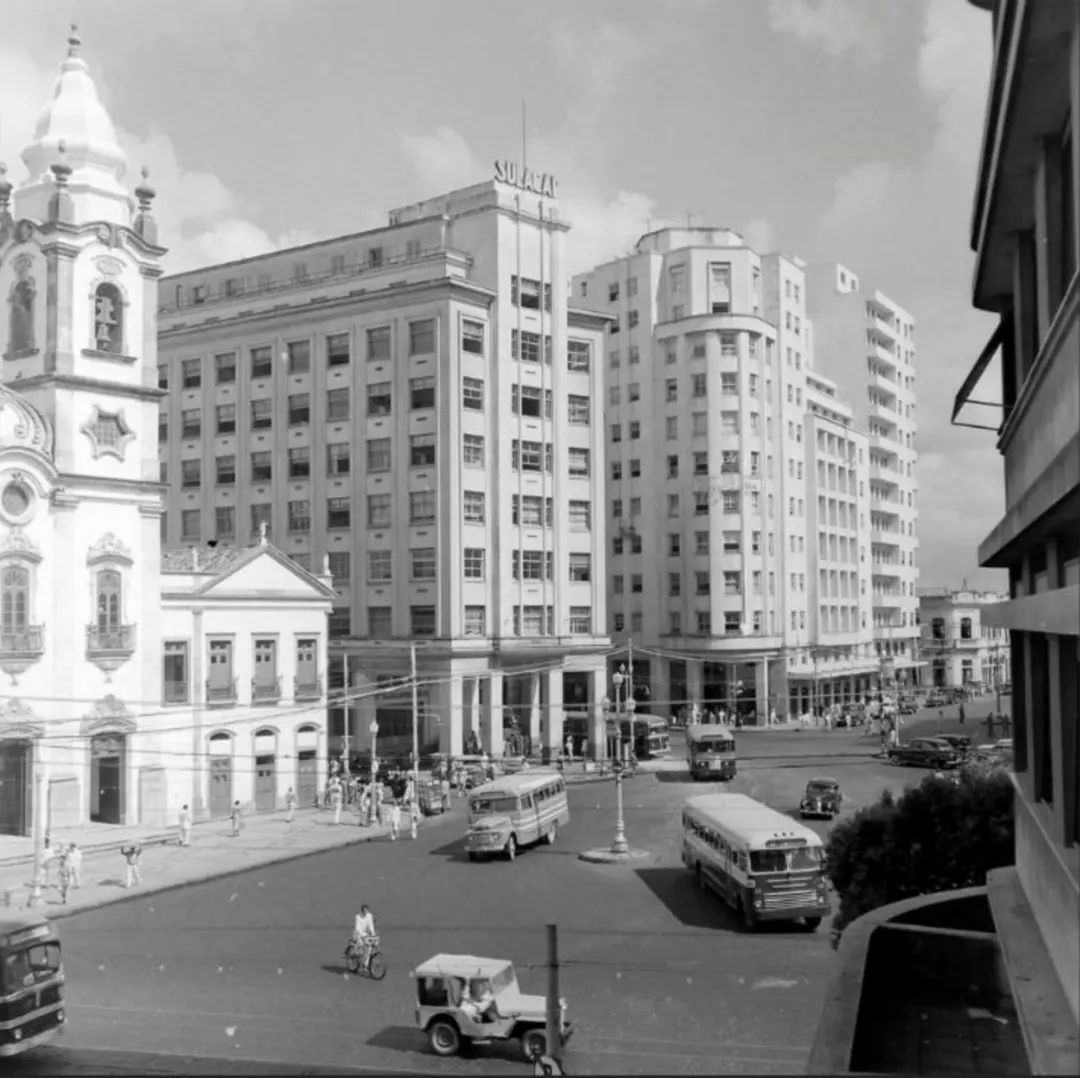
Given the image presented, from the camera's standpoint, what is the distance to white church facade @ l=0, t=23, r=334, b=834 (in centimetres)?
3925

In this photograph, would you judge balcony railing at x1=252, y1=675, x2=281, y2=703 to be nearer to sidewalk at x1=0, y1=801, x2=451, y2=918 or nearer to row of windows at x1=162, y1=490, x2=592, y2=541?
sidewalk at x1=0, y1=801, x2=451, y2=918

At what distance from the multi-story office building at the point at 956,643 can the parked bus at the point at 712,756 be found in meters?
64.1

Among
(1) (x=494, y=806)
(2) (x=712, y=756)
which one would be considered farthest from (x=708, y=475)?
(1) (x=494, y=806)

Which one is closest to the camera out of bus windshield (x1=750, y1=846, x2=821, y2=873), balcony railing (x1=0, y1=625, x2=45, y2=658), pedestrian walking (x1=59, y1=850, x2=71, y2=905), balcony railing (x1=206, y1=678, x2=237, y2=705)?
bus windshield (x1=750, y1=846, x2=821, y2=873)

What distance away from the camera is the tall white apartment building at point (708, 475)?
78.2m

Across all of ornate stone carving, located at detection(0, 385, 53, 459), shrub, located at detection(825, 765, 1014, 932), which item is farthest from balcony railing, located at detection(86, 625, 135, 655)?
shrub, located at detection(825, 765, 1014, 932)

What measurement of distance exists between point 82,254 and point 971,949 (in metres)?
39.3

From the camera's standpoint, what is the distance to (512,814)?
117ft

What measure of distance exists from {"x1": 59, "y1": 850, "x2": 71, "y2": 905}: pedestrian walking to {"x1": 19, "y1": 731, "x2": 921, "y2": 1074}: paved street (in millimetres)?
1256

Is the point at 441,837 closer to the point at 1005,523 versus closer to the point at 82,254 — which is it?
the point at 82,254

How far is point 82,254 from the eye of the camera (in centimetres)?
4184

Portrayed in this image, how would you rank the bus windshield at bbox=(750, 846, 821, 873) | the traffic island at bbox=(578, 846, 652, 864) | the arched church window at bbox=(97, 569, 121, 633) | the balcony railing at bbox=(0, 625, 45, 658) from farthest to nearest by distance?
the arched church window at bbox=(97, 569, 121, 633), the balcony railing at bbox=(0, 625, 45, 658), the traffic island at bbox=(578, 846, 652, 864), the bus windshield at bbox=(750, 846, 821, 873)

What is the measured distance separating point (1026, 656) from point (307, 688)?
39.8 m

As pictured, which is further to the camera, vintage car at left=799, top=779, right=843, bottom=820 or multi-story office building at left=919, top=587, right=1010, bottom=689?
multi-story office building at left=919, top=587, right=1010, bottom=689
